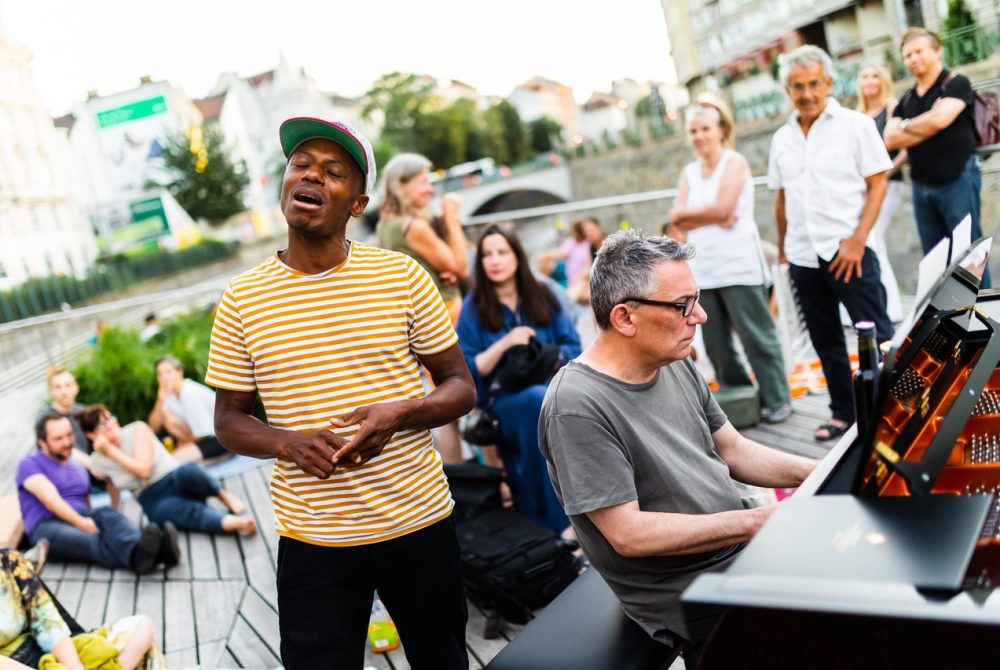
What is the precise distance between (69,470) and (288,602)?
11.1 ft

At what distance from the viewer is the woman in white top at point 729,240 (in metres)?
4.48

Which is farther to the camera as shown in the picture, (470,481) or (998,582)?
(470,481)

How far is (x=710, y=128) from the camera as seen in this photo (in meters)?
4.45

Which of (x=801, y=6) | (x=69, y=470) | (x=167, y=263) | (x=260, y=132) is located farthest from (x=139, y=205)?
(x=260, y=132)

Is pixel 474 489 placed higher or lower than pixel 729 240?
lower

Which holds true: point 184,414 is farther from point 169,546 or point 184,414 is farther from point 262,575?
point 262,575

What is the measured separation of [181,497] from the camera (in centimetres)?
490

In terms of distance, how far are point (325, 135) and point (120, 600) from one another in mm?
3148

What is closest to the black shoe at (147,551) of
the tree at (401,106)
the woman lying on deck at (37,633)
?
the woman lying on deck at (37,633)

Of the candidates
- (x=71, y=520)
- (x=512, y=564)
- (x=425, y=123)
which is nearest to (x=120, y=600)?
(x=71, y=520)

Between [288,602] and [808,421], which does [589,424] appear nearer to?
[288,602]

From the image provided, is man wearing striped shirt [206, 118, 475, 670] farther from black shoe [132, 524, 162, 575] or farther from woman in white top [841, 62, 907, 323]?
woman in white top [841, 62, 907, 323]

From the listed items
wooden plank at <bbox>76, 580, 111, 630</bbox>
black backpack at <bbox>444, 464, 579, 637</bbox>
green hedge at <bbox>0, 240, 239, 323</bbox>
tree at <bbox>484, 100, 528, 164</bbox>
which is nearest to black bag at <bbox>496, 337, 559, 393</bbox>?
black backpack at <bbox>444, 464, 579, 637</bbox>

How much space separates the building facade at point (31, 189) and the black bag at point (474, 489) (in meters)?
7.15
